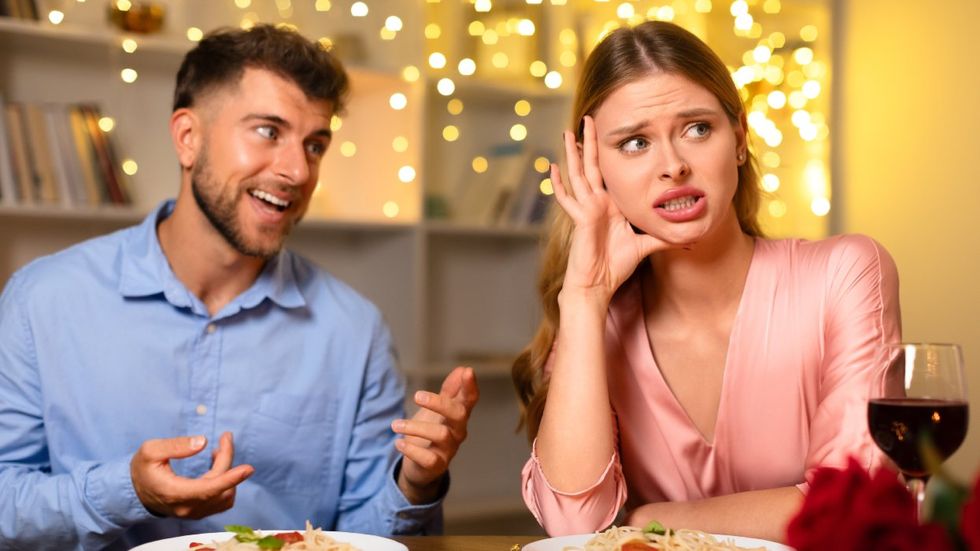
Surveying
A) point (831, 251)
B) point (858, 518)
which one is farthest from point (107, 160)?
point (858, 518)

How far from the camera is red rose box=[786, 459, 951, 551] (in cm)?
58

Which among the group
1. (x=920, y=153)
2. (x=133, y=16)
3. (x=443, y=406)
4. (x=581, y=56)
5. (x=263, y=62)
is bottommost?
(x=443, y=406)

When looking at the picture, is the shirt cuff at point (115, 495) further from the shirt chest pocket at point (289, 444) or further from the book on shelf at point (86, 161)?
the book on shelf at point (86, 161)

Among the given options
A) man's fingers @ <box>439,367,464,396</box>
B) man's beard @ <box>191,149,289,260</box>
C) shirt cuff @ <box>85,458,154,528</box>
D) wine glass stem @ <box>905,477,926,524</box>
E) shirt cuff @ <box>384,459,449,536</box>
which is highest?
man's beard @ <box>191,149,289,260</box>

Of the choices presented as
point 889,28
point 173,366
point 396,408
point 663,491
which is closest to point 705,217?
point 663,491

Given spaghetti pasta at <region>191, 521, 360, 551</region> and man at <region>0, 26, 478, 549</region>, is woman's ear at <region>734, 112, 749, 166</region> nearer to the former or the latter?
man at <region>0, 26, 478, 549</region>

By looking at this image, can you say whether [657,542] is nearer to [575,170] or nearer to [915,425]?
[915,425]

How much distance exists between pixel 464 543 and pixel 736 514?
37 centimetres

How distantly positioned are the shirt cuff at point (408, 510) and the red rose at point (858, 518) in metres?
1.13

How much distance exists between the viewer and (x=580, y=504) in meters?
1.49

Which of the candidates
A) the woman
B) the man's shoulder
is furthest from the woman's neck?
the man's shoulder

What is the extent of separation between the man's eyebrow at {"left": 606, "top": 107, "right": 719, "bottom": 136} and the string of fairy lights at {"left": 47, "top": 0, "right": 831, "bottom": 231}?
1755mm

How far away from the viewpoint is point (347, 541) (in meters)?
1.21

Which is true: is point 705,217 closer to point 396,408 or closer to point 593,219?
point 593,219
